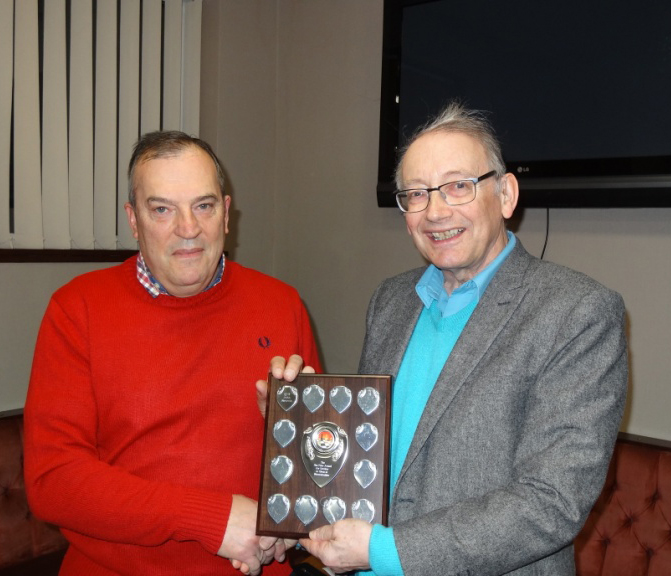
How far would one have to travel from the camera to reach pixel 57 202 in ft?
9.43

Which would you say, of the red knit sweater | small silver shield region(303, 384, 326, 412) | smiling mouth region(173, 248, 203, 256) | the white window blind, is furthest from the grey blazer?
the white window blind

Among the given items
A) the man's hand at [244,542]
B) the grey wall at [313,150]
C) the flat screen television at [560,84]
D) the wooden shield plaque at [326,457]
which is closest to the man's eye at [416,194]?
the wooden shield plaque at [326,457]

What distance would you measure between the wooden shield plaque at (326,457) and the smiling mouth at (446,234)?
0.36 metres

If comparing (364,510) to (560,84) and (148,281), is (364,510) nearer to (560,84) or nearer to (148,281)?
(148,281)

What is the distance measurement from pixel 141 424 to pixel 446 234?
86 cm

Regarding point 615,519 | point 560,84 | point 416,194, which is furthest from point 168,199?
point 615,519

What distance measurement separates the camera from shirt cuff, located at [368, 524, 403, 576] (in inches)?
51.0

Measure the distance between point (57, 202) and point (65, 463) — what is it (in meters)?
1.58

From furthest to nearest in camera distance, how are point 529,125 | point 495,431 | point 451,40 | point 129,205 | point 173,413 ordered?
point 451,40, point 529,125, point 129,205, point 173,413, point 495,431

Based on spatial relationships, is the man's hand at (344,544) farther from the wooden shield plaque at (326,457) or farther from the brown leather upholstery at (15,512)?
the brown leather upholstery at (15,512)

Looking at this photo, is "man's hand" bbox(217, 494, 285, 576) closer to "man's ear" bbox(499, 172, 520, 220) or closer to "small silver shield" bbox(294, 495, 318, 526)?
"small silver shield" bbox(294, 495, 318, 526)

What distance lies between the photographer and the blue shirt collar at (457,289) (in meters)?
1.60

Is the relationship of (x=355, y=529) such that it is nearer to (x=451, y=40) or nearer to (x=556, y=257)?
(x=556, y=257)

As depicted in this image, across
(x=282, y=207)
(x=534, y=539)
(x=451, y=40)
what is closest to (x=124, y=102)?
(x=282, y=207)
